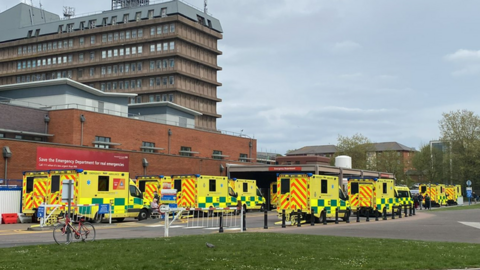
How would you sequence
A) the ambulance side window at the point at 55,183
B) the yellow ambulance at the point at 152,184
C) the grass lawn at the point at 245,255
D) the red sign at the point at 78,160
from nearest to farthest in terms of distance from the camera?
the grass lawn at the point at 245,255
the ambulance side window at the point at 55,183
the yellow ambulance at the point at 152,184
the red sign at the point at 78,160

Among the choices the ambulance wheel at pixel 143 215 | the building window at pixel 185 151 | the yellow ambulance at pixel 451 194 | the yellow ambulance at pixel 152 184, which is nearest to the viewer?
the ambulance wheel at pixel 143 215

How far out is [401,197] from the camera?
44406 mm

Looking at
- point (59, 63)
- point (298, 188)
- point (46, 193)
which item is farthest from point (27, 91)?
point (59, 63)

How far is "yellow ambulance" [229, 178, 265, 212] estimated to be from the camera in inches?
1652

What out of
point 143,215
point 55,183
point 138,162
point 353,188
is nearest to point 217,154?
point 138,162

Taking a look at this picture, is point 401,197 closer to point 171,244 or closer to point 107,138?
point 107,138

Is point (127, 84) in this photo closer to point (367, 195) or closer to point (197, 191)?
point (197, 191)

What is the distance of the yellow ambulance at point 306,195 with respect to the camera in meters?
29.2

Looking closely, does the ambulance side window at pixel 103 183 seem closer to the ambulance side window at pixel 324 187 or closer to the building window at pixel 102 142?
the ambulance side window at pixel 324 187

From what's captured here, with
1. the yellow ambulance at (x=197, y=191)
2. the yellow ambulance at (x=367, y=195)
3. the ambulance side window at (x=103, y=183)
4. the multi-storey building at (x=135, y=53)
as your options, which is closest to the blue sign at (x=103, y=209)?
the ambulance side window at (x=103, y=183)

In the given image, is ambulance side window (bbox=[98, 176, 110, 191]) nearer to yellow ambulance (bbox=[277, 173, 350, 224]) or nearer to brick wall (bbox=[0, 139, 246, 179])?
yellow ambulance (bbox=[277, 173, 350, 224])

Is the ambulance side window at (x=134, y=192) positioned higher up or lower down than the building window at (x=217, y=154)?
lower down

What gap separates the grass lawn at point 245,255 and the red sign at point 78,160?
25.7 metres

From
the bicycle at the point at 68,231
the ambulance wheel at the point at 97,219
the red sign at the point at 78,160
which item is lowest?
the ambulance wheel at the point at 97,219
